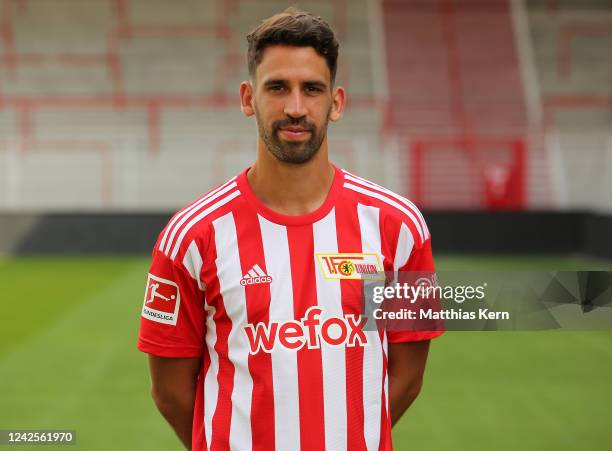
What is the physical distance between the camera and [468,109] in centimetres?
1656

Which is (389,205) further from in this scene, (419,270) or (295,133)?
(295,133)

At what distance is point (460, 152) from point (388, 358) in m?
13.8

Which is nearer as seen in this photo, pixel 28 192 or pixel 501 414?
pixel 501 414

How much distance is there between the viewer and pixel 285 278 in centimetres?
→ 181

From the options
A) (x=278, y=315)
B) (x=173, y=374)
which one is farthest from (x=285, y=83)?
(x=173, y=374)

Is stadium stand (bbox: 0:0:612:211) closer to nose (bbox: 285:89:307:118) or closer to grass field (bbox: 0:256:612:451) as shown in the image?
grass field (bbox: 0:256:612:451)

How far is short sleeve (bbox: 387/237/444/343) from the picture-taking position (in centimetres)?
192

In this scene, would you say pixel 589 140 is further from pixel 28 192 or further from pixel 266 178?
pixel 266 178

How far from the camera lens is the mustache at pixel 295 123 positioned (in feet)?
5.67

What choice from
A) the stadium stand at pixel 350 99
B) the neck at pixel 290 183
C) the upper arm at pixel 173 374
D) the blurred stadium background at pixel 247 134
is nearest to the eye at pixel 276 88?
the neck at pixel 290 183

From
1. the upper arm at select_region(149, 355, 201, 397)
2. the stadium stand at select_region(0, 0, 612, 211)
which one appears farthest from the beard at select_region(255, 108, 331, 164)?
the stadium stand at select_region(0, 0, 612, 211)

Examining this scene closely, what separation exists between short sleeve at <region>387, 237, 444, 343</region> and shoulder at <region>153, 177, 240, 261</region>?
46cm

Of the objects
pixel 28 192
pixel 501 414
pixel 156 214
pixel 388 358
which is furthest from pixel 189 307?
pixel 28 192

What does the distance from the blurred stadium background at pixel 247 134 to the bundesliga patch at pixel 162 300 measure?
4.62m
